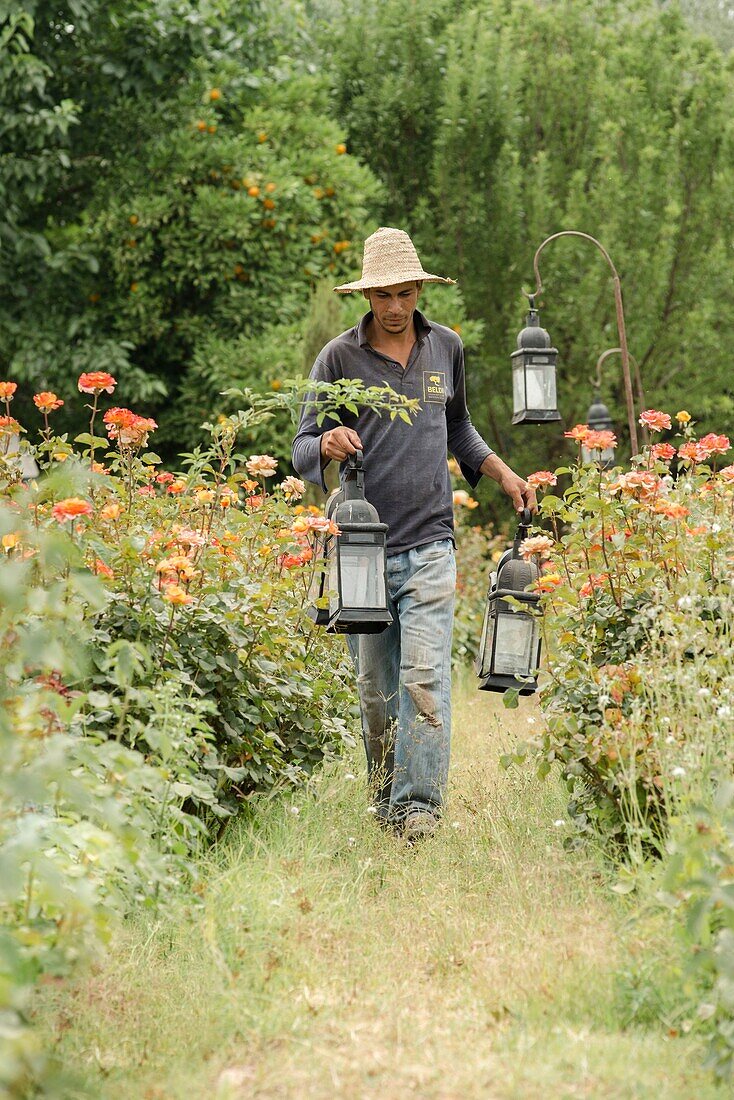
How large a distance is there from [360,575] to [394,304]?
0.96m

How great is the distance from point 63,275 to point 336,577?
28.2ft

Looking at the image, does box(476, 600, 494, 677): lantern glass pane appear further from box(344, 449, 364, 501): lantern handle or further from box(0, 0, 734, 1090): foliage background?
box(0, 0, 734, 1090): foliage background

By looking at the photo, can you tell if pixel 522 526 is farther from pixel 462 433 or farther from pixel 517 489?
pixel 462 433

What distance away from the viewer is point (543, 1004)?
9.37 ft

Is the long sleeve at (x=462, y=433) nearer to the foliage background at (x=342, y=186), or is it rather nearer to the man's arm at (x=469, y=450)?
the man's arm at (x=469, y=450)

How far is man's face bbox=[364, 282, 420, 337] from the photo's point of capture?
4.45 m

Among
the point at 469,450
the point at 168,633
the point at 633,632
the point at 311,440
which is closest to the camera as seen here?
the point at 168,633

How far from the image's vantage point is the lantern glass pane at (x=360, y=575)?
404 cm

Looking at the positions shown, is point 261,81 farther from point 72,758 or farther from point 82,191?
point 72,758

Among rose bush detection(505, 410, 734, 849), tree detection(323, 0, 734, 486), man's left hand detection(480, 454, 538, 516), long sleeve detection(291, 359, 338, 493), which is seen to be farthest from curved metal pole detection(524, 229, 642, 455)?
tree detection(323, 0, 734, 486)

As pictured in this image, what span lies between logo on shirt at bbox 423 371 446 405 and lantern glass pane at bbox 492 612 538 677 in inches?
29.9

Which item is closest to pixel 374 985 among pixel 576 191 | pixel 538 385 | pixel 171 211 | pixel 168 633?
pixel 168 633

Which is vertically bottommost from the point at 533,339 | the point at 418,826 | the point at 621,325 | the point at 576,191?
the point at 418,826

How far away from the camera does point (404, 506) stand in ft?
14.5
